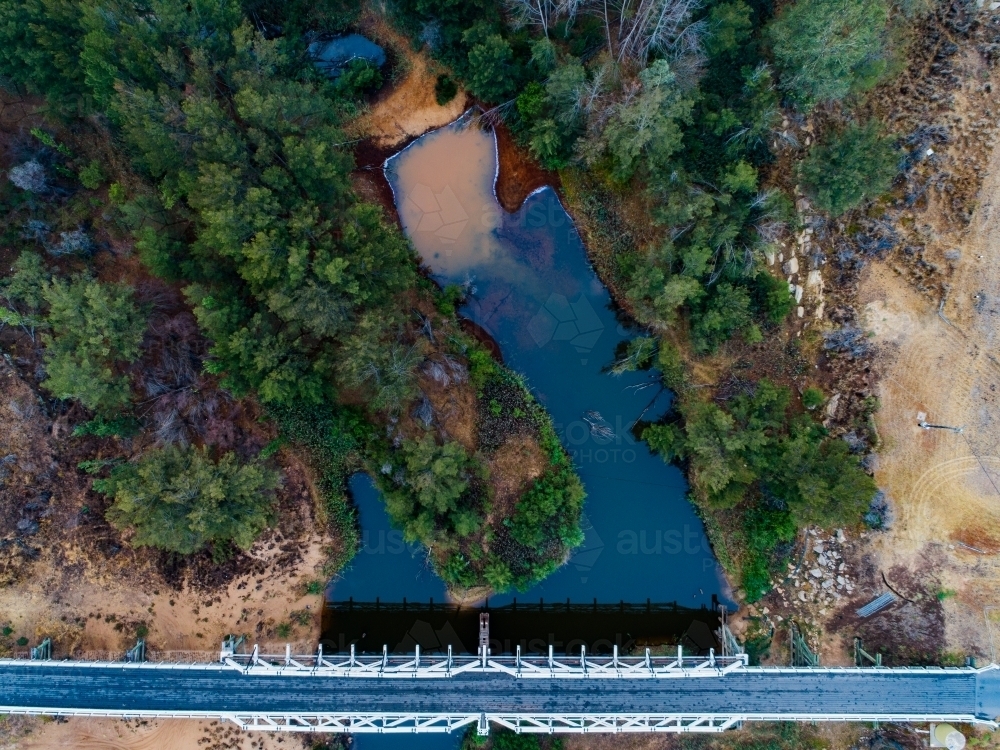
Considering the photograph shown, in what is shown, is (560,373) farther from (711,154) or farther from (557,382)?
(711,154)

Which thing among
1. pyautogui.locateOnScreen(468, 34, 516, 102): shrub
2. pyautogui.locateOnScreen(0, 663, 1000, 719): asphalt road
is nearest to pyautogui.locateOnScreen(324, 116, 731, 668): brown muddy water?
pyautogui.locateOnScreen(468, 34, 516, 102): shrub

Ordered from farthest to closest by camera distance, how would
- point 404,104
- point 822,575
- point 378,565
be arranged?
point 378,565
point 404,104
point 822,575

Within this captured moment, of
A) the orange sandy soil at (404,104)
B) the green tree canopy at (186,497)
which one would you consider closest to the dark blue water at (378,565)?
the green tree canopy at (186,497)

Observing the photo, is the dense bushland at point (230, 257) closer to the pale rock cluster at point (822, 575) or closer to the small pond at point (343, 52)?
the small pond at point (343, 52)

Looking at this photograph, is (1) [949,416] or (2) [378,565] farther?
(2) [378,565]

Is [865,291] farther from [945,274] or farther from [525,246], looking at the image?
[525,246]

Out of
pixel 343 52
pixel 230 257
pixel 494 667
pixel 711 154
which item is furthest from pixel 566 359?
pixel 343 52
